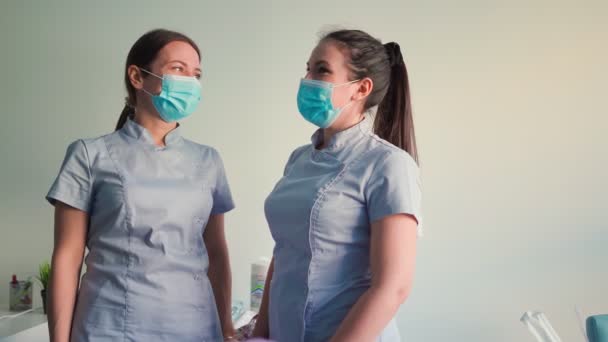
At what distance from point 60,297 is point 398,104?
0.87m

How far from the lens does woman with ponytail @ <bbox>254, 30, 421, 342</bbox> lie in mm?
954

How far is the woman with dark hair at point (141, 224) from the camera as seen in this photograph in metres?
1.16

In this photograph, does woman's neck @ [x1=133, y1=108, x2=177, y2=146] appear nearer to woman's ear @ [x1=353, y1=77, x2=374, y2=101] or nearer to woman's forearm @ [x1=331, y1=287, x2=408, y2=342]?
woman's ear @ [x1=353, y1=77, x2=374, y2=101]

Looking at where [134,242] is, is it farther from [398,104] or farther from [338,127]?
[398,104]

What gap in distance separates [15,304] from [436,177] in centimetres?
165

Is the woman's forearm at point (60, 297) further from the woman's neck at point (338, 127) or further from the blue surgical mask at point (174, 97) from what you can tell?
the woman's neck at point (338, 127)

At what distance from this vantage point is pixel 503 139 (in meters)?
1.77

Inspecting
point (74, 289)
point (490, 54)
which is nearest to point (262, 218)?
point (74, 289)

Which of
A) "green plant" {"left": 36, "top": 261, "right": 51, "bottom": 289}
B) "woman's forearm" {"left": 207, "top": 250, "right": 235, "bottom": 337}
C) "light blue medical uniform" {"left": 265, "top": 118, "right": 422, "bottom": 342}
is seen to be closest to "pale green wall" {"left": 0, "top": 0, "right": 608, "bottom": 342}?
"green plant" {"left": 36, "top": 261, "right": 51, "bottom": 289}

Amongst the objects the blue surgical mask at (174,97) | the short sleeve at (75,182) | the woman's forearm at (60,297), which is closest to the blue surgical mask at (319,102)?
the blue surgical mask at (174,97)

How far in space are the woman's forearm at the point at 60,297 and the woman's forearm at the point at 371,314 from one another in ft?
2.06

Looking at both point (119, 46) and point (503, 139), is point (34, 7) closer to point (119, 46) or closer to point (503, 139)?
point (119, 46)

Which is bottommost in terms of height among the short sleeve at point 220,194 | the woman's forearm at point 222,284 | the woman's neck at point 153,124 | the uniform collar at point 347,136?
the woman's forearm at point 222,284

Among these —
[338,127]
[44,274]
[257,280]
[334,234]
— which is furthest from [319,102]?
[44,274]
